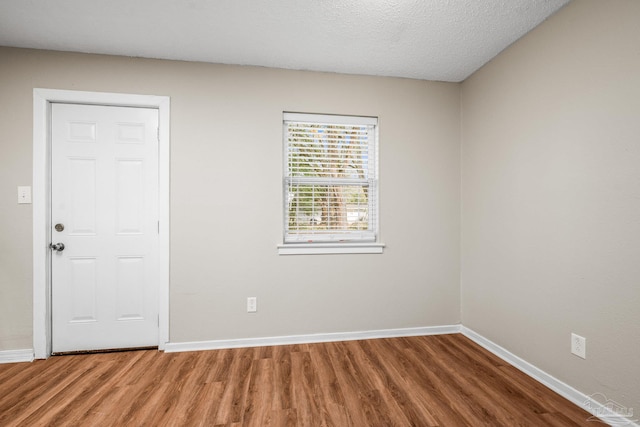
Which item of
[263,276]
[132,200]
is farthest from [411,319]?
[132,200]

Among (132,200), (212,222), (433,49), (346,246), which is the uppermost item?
(433,49)

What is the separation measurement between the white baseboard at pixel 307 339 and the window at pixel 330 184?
797 mm

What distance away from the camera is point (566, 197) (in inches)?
70.7

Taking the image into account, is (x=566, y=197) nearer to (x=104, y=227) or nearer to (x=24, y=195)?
(x=104, y=227)

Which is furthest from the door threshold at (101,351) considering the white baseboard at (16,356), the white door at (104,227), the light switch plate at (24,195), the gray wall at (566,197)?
the gray wall at (566,197)

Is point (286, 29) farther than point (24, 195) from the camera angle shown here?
No

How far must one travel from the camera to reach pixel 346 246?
264cm

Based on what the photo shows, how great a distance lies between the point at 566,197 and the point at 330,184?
69.4 inches

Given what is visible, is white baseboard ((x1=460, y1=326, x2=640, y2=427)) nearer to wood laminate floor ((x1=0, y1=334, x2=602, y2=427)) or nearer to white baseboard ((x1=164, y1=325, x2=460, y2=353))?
wood laminate floor ((x1=0, y1=334, x2=602, y2=427))

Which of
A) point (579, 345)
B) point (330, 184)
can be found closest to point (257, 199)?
point (330, 184)

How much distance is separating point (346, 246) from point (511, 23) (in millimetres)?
2100

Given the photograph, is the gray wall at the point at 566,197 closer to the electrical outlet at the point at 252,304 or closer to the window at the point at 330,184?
the window at the point at 330,184

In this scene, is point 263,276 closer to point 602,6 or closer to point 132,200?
point 132,200

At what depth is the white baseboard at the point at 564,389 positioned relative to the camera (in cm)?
153
